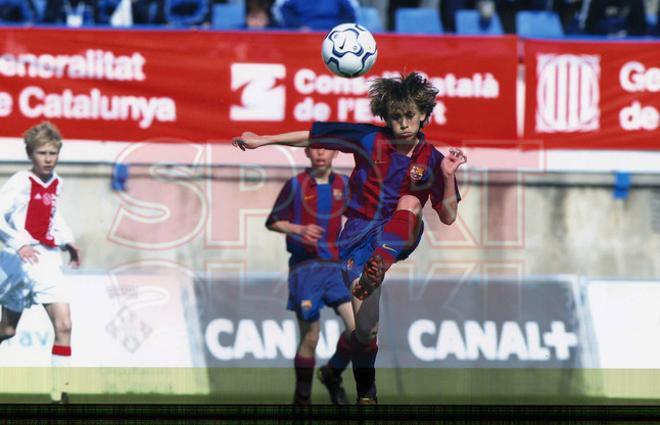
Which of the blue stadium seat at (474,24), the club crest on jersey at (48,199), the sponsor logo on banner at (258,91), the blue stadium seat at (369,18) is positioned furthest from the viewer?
the blue stadium seat at (474,24)

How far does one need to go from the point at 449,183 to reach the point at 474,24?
202 inches

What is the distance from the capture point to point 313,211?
354 inches

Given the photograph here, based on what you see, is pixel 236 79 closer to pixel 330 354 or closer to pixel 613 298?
Result: pixel 330 354

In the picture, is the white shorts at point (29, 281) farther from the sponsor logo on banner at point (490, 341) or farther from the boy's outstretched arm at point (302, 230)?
the sponsor logo on banner at point (490, 341)

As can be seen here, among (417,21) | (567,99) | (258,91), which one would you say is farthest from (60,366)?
(417,21)

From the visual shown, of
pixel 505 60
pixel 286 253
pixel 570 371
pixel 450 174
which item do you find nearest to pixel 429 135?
pixel 505 60

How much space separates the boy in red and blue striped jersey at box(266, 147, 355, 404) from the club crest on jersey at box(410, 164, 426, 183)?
5.75 feet

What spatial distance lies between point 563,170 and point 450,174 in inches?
129

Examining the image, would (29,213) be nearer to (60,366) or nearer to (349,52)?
(60,366)

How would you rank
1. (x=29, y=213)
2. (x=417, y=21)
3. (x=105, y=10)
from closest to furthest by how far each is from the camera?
(x=29, y=213) < (x=105, y=10) < (x=417, y=21)

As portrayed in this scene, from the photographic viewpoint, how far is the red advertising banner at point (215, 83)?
9.62m

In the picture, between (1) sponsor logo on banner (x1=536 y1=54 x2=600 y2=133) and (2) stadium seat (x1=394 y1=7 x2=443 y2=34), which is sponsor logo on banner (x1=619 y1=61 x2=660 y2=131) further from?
(2) stadium seat (x1=394 y1=7 x2=443 y2=34)

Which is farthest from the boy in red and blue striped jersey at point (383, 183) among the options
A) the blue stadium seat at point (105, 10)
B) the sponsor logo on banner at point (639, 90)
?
the blue stadium seat at point (105, 10)

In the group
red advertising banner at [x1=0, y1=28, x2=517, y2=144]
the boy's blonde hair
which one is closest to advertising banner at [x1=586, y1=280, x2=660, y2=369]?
red advertising banner at [x1=0, y1=28, x2=517, y2=144]
